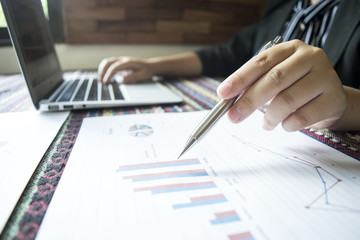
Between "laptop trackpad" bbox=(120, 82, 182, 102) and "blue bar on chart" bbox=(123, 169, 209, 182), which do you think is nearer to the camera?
"blue bar on chart" bbox=(123, 169, 209, 182)

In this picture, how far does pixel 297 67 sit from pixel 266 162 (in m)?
0.12

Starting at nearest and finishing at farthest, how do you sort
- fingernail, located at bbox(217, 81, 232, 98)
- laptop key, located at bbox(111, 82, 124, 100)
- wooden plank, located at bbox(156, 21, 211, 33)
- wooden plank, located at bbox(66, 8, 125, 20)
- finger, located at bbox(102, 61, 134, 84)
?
fingernail, located at bbox(217, 81, 232, 98), laptop key, located at bbox(111, 82, 124, 100), finger, located at bbox(102, 61, 134, 84), wooden plank, located at bbox(66, 8, 125, 20), wooden plank, located at bbox(156, 21, 211, 33)

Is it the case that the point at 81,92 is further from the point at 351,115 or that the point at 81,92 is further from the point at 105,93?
the point at 351,115

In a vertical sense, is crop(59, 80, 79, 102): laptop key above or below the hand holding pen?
below

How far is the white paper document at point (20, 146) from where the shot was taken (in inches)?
8.9

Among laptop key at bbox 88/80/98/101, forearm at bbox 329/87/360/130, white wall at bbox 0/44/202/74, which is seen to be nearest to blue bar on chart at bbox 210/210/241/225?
forearm at bbox 329/87/360/130

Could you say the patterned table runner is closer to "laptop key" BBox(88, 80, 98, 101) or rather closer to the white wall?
"laptop key" BBox(88, 80, 98, 101)

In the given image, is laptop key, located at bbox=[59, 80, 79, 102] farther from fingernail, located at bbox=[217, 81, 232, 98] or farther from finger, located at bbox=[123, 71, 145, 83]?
fingernail, located at bbox=[217, 81, 232, 98]

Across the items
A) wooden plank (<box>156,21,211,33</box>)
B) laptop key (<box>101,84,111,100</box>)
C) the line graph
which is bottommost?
the line graph

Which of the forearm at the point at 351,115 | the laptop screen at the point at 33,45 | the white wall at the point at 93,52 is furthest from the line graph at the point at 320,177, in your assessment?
the white wall at the point at 93,52

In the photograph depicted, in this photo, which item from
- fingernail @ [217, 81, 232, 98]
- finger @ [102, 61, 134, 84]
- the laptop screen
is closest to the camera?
fingernail @ [217, 81, 232, 98]

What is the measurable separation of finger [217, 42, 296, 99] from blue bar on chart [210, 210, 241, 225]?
144 mm

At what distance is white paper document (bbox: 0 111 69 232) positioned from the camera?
0.23 metres

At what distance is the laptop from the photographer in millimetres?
416
